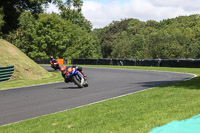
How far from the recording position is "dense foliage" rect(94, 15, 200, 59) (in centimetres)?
7681

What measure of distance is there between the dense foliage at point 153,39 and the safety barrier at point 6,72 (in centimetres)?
5641

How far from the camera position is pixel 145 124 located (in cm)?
672

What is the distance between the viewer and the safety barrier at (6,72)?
73.6 feet

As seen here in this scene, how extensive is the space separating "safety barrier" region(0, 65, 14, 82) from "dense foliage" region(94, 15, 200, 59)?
5641 centimetres

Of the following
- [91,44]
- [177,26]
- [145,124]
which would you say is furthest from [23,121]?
[177,26]

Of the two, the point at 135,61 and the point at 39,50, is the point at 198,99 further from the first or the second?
the point at 39,50

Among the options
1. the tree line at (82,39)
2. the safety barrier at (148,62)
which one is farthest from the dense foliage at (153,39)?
the safety barrier at (148,62)

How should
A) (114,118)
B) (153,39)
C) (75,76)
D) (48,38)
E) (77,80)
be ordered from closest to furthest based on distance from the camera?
(114,118) → (75,76) → (77,80) → (48,38) → (153,39)

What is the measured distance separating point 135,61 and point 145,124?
39.7 meters

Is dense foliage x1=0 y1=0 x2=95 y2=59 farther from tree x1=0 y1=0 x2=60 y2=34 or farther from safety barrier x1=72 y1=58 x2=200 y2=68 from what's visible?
tree x1=0 y1=0 x2=60 y2=34

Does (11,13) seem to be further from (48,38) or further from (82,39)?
(82,39)

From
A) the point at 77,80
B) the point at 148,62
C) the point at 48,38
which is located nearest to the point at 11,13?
the point at 77,80

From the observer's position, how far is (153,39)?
7950cm

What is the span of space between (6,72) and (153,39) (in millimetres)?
60340
